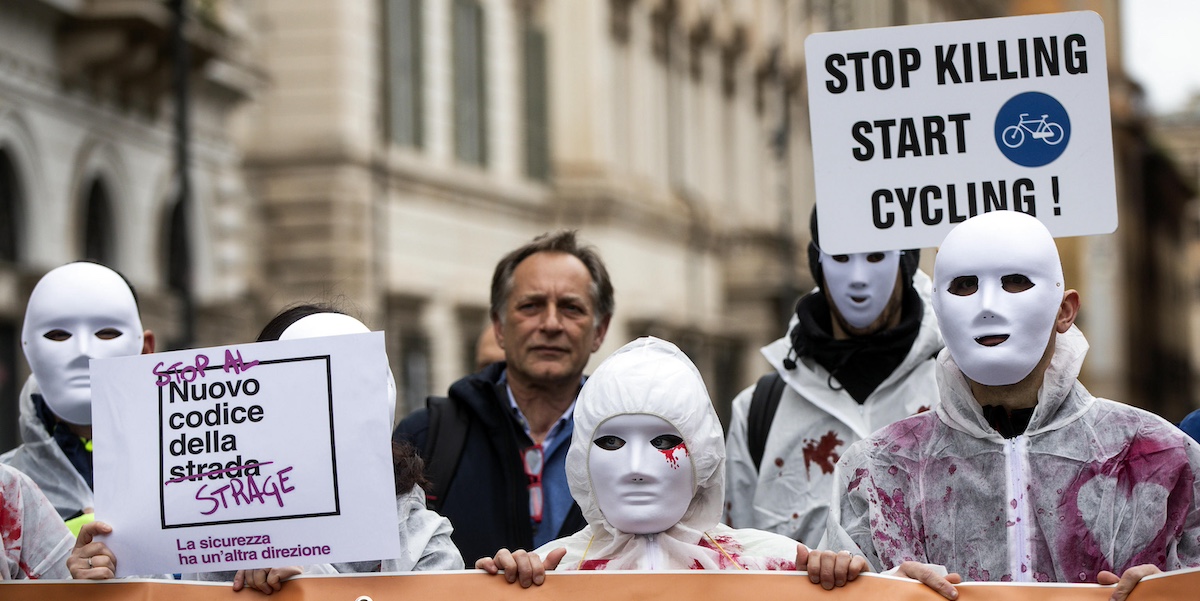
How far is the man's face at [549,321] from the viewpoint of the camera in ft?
17.8

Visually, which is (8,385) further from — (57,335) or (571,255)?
(57,335)

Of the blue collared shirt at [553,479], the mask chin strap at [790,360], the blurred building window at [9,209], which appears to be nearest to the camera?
the blue collared shirt at [553,479]

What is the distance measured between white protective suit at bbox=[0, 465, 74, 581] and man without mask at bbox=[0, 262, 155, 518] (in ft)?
1.69

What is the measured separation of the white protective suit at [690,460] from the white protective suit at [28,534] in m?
1.05

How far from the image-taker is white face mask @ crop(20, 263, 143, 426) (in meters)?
4.77

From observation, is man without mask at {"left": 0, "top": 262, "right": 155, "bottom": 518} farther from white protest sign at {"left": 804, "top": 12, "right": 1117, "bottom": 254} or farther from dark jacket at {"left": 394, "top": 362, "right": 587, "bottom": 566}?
white protest sign at {"left": 804, "top": 12, "right": 1117, "bottom": 254}

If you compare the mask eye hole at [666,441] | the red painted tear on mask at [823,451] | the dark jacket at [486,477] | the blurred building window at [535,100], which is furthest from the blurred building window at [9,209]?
the mask eye hole at [666,441]

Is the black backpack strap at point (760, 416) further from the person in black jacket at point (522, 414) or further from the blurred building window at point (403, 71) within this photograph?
the blurred building window at point (403, 71)

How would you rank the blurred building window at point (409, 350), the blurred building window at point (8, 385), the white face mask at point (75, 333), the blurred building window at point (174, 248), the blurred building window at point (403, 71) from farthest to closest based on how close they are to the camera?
the blurred building window at point (403, 71)
the blurred building window at point (409, 350)
the blurred building window at point (174, 248)
the blurred building window at point (8, 385)
the white face mask at point (75, 333)

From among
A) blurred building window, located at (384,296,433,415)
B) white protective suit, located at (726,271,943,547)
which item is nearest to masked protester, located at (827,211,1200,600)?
white protective suit, located at (726,271,943,547)

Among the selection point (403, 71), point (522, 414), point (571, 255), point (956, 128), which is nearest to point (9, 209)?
point (403, 71)

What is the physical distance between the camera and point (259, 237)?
2089cm

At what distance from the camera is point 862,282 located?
5.14 metres

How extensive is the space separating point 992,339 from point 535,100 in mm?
21704
